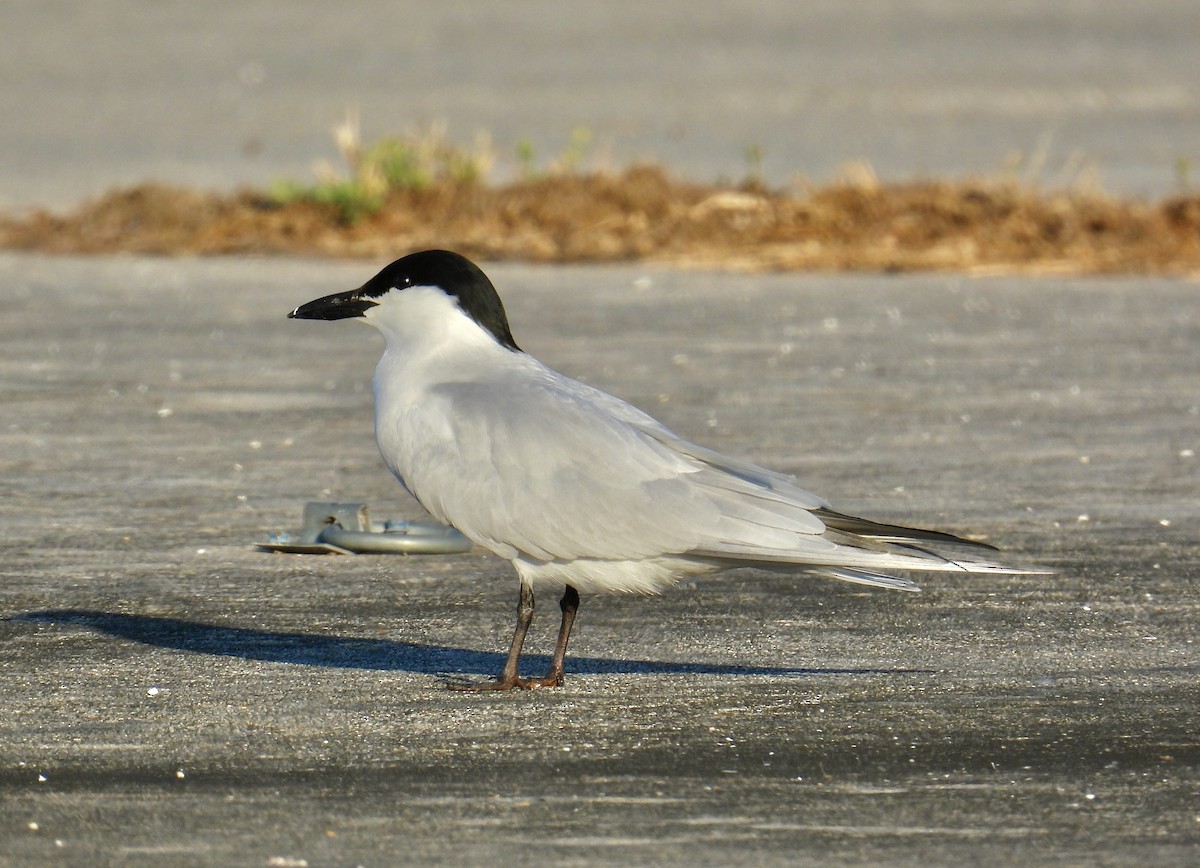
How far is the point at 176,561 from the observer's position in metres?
7.70

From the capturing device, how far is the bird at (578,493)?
5840 millimetres

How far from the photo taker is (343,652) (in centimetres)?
640

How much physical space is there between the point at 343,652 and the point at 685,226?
12.2 m

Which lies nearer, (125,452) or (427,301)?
(427,301)

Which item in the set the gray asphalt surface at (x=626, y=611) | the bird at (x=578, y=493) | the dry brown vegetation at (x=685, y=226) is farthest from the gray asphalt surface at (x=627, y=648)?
the dry brown vegetation at (x=685, y=226)

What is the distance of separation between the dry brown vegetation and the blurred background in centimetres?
89

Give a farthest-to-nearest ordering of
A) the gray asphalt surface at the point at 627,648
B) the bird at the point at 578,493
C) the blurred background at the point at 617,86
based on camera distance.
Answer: the blurred background at the point at 617,86
the bird at the point at 578,493
the gray asphalt surface at the point at 627,648

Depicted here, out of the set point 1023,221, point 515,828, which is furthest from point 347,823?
point 1023,221

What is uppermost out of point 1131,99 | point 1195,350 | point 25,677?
point 1131,99

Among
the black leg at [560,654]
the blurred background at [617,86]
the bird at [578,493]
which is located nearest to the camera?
the bird at [578,493]

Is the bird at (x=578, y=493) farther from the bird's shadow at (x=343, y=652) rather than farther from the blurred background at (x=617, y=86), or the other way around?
the blurred background at (x=617, y=86)

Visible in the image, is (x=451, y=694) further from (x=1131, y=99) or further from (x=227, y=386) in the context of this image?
(x=1131, y=99)

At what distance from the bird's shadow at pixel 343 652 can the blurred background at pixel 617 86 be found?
42.5 ft

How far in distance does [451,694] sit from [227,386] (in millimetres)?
6244
